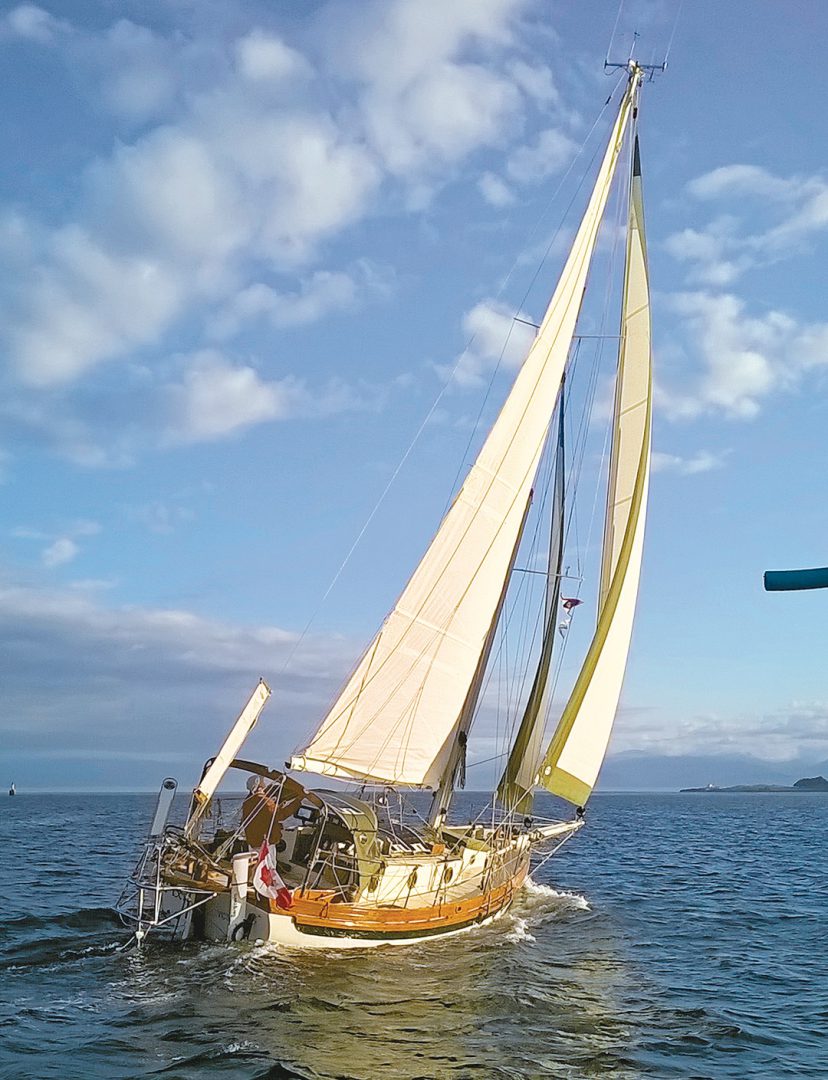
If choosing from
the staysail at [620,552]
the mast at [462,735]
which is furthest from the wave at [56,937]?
the staysail at [620,552]

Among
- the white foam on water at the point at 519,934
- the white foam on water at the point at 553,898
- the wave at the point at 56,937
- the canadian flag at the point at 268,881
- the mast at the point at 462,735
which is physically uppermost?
the mast at the point at 462,735

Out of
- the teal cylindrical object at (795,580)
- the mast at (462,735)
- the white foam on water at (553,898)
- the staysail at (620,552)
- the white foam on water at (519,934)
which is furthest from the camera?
the white foam on water at (553,898)

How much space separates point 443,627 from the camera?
2362 centimetres

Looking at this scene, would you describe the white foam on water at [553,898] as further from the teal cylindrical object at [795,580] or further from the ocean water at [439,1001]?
the teal cylindrical object at [795,580]

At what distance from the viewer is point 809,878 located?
41.9 m

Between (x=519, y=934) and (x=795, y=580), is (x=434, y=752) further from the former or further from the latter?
(x=795, y=580)

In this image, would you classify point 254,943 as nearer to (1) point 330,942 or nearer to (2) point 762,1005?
(1) point 330,942

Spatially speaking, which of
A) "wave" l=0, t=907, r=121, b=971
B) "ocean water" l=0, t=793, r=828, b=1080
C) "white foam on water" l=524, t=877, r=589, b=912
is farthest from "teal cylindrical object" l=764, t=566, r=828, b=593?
"white foam on water" l=524, t=877, r=589, b=912

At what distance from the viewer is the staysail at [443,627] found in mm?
22875

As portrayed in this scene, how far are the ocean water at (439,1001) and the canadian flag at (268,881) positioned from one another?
1238 millimetres

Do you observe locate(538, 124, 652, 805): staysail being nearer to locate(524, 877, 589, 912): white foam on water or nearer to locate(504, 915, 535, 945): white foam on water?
locate(504, 915, 535, 945): white foam on water

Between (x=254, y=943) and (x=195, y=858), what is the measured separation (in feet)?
7.77

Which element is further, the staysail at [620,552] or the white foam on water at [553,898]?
the white foam on water at [553,898]

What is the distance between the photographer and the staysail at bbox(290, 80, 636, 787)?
22875 mm
